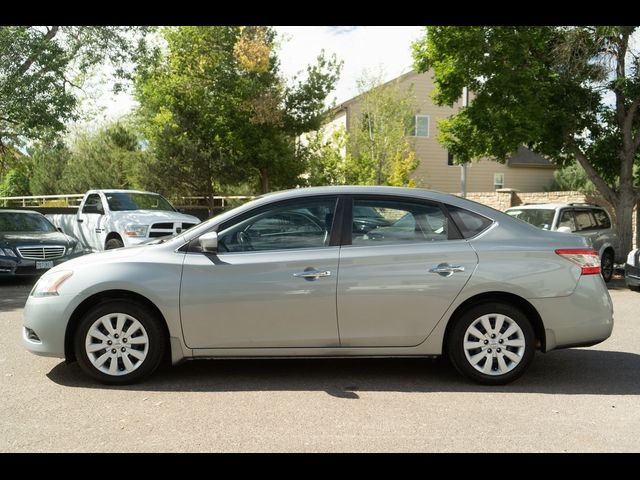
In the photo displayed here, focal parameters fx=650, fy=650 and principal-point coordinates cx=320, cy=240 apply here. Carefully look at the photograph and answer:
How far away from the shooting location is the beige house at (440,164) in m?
33.4

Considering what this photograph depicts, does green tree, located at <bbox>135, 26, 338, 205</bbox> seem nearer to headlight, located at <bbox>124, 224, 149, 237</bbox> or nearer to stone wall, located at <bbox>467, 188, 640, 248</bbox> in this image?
stone wall, located at <bbox>467, 188, 640, 248</bbox>

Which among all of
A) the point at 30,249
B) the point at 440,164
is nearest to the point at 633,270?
the point at 30,249

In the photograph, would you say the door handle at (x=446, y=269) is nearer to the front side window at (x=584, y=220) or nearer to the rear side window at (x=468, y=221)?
the rear side window at (x=468, y=221)

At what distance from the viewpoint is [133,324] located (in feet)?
17.5

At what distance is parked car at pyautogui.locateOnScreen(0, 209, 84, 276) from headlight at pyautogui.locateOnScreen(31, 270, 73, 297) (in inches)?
268

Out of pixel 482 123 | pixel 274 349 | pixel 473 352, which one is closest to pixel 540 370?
pixel 473 352

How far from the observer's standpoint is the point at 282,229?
5.51 meters

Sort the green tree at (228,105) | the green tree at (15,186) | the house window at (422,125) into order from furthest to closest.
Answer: the green tree at (15,186) → the house window at (422,125) → the green tree at (228,105)

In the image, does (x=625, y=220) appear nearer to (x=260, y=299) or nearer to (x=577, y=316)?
(x=577, y=316)

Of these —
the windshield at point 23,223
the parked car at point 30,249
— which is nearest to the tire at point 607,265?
the parked car at point 30,249

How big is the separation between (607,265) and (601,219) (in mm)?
1031

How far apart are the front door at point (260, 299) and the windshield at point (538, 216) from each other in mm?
8725
